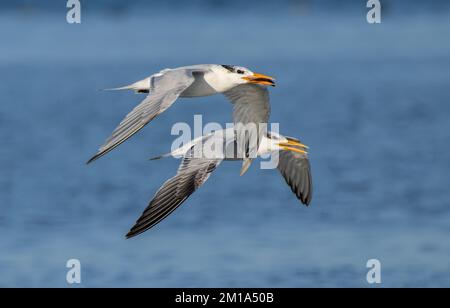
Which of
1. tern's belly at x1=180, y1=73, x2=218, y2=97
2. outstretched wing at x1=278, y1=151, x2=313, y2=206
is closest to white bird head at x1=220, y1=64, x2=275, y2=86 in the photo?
tern's belly at x1=180, y1=73, x2=218, y2=97

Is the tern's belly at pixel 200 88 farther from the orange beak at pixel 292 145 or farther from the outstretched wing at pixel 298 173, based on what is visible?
the outstretched wing at pixel 298 173

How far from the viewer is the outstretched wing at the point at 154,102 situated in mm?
8438

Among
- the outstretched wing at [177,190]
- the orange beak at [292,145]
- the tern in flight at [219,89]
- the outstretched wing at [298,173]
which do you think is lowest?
the outstretched wing at [177,190]

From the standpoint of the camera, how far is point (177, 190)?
30.5ft

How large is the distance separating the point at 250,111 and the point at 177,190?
1.33 m

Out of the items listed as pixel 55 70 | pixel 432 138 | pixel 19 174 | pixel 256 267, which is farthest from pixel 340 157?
pixel 55 70

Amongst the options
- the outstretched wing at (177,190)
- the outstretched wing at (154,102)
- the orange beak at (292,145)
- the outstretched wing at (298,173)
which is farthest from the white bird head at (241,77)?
the outstretched wing at (298,173)

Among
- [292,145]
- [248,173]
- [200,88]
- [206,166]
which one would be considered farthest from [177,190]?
[248,173]

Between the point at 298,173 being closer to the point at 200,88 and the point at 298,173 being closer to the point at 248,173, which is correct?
the point at 200,88

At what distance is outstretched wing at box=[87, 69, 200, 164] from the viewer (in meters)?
8.44

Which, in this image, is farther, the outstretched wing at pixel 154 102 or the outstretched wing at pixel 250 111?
the outstretched wing at pixel 250 111

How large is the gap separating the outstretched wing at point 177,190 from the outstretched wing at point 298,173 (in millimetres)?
1587

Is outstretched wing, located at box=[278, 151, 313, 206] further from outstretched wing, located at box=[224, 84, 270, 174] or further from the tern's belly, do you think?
the tern's belly

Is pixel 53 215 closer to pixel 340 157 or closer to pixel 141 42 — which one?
pixel 340 157
